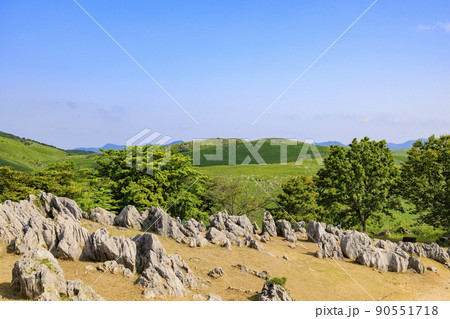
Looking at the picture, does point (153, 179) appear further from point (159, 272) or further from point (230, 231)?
point (159, 272)

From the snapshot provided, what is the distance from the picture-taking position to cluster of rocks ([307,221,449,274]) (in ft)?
103

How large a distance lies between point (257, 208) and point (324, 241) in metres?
24.9

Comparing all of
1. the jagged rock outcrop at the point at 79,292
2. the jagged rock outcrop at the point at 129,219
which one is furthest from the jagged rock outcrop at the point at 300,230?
the jagged rock outcrop at the point at 79,292

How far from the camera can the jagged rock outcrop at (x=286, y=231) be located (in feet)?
127

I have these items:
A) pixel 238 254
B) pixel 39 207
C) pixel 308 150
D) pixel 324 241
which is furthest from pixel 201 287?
pixel 308 150

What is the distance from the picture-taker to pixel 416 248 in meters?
36.6

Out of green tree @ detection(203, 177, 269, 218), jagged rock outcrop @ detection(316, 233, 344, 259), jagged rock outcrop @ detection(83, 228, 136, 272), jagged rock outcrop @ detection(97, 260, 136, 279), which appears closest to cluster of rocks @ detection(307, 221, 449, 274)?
jagged rock outcrop @ detection(316, 233, 344, 259)

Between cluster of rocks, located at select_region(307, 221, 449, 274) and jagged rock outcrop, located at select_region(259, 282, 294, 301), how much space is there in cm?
1348

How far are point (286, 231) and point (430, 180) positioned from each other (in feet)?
66.8

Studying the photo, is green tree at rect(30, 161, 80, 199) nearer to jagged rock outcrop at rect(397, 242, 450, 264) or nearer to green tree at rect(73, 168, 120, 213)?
green tree at rect(73, 168, 120, 213)

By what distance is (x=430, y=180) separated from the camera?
1710 inches

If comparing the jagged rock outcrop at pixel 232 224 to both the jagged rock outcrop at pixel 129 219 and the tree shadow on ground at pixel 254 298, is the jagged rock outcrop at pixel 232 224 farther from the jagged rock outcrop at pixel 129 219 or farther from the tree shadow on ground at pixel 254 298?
the tree shadow on ground at pixel 254 298

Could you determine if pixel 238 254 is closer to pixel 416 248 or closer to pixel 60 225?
pixel 60 225

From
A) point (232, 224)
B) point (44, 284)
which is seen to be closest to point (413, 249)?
point (232, 224)
